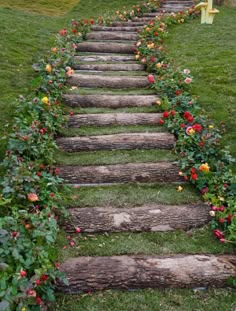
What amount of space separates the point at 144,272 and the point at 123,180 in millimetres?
1461

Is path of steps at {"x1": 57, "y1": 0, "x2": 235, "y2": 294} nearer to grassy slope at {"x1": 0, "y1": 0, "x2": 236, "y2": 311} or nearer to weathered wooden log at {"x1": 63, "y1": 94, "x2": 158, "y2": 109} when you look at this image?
weathered wooden log at {"x1": 63, "y1": 94, "x2": 158, "y2": 109}

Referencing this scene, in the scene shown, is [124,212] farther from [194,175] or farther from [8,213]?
[8,213]

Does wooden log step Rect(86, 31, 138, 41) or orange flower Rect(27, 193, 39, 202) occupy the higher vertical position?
wooden log step Rect(86, 31, 138, 41)

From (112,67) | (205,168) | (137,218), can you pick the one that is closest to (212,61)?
(112,67)

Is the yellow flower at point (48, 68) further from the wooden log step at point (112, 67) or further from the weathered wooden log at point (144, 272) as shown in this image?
the weathered wooden log at point (144, 272)

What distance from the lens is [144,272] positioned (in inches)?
134

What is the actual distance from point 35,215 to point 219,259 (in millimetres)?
1659

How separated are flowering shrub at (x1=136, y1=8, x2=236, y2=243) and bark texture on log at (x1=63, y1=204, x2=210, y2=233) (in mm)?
213

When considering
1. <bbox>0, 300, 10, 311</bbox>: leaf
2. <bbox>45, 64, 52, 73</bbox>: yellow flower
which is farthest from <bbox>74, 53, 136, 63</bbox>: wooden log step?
<bbox>0, 300, 10, 311</bbox>: leaf

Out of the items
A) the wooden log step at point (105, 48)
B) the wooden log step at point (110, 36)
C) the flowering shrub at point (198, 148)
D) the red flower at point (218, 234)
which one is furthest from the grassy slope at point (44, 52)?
the wooden log step at point (110, 36)

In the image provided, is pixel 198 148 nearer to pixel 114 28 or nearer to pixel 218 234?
pixel 218 234

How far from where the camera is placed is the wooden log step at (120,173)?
15.3ft

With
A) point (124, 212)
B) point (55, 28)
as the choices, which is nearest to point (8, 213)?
point (124, 212)

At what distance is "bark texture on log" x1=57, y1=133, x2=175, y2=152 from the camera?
5.25 metres
